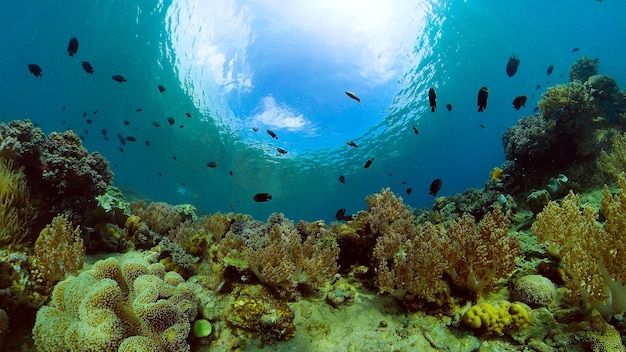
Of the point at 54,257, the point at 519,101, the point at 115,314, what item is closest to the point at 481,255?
the point at 115,314

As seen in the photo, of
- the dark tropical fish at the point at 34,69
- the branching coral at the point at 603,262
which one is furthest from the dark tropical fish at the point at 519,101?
the dark tropical fish at the point at 34,69

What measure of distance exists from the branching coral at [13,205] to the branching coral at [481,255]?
18.8 ft

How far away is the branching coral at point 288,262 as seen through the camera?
412cm

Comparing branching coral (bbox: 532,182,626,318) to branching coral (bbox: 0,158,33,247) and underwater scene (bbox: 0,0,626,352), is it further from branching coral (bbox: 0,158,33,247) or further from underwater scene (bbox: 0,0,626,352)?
branching coral (bbox: 0,158,33,247)

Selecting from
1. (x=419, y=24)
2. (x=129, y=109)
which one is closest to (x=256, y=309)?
(x=419, y=24)

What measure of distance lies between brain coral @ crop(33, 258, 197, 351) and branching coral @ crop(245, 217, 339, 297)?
943 mm

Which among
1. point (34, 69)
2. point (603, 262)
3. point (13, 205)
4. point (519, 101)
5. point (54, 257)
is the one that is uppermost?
point (34, 69)

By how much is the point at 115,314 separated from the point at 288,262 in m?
2.02

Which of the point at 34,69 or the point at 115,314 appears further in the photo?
the point at 34,69

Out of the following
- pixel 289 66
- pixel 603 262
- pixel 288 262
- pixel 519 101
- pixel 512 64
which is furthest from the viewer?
pixel 289 66

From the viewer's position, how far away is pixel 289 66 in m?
31.1

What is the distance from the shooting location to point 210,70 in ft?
95.0

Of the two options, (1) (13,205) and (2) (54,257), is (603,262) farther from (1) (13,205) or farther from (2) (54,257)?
(1) (13,205)

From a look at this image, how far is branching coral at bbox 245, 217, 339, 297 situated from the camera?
4120 millimetres
